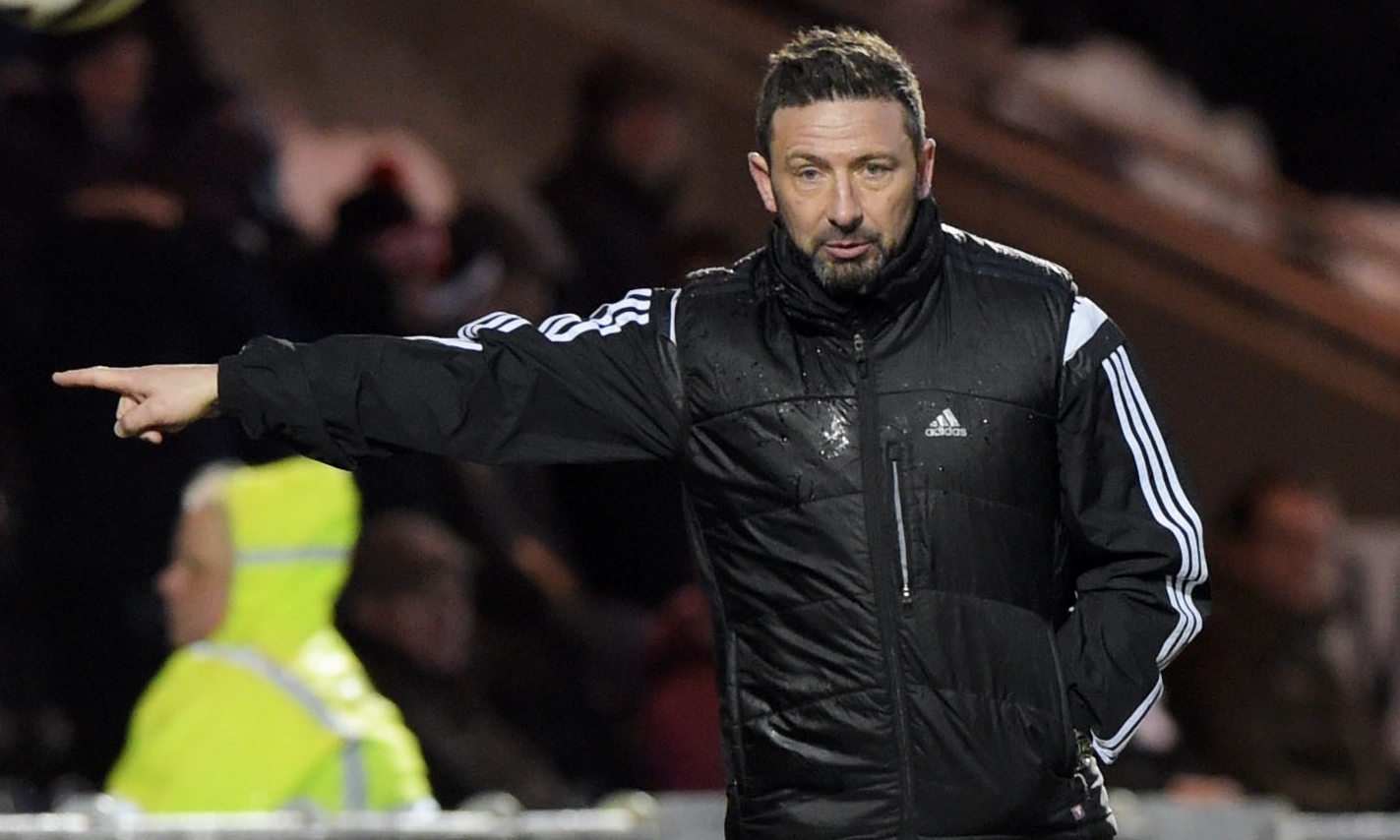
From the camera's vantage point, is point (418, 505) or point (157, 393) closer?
point (157, 393)

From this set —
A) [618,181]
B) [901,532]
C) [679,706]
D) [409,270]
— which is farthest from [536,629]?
[901,532]

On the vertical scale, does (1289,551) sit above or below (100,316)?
below

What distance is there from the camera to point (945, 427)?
303 centimetres

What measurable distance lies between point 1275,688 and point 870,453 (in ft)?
15.1

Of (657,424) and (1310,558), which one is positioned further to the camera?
(1310,558)

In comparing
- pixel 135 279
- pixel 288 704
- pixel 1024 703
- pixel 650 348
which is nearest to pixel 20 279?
pixel 135 279

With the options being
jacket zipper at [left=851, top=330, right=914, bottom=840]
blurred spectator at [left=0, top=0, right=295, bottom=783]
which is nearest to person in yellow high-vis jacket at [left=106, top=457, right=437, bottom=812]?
blurred spectator at [left=0, top=0, right=295, bottom=783]

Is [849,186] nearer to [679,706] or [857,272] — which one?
[857,272]

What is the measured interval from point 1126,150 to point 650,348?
5.82 meters

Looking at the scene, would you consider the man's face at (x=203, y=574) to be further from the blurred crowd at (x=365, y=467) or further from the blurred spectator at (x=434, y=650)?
the blurred spectator at (x=434, y=650)

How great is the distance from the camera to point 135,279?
6.20 metres

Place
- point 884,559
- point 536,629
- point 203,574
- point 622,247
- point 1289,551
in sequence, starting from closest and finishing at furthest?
point 884,559, point 203,574, point 536,629, point 622,247, point 1289,551

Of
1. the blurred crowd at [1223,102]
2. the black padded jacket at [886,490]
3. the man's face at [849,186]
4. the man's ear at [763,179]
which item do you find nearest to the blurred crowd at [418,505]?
the blurred crowd at [1223,102]

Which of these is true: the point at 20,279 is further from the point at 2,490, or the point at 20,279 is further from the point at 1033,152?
the point at 1033,152
